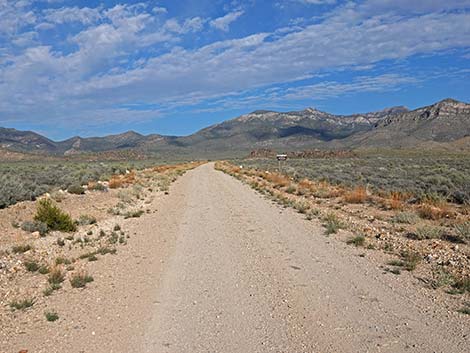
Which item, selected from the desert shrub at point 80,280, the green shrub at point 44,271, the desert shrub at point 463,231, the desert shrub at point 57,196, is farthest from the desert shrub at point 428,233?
the desert shrub at point 57,196

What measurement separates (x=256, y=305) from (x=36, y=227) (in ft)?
28.3

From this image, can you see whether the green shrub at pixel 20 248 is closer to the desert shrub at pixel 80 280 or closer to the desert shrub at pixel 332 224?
the desert shrub at pixel 80 280

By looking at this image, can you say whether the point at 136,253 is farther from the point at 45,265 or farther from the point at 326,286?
the point at 326,286

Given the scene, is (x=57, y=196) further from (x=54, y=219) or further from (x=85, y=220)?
(x=54, y=219)

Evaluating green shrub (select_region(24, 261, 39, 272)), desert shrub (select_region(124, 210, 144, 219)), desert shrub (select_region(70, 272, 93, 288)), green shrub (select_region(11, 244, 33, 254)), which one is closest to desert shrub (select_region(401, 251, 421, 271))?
desert shrub (select_region(70, 272, 93, 288))

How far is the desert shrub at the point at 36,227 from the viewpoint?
1225 centimetres

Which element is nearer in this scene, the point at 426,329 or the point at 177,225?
the point at 426,329

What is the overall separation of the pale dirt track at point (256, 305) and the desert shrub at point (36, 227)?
3.18m

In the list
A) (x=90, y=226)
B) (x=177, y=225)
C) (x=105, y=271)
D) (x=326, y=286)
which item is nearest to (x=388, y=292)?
(x=326, y=286)

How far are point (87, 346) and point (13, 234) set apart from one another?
26.8 ft

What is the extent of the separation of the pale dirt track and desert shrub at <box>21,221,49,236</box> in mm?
3181

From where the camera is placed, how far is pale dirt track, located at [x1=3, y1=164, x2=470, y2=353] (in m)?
5.28

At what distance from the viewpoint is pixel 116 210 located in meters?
17.2

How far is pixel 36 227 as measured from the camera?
1238 centimetres
